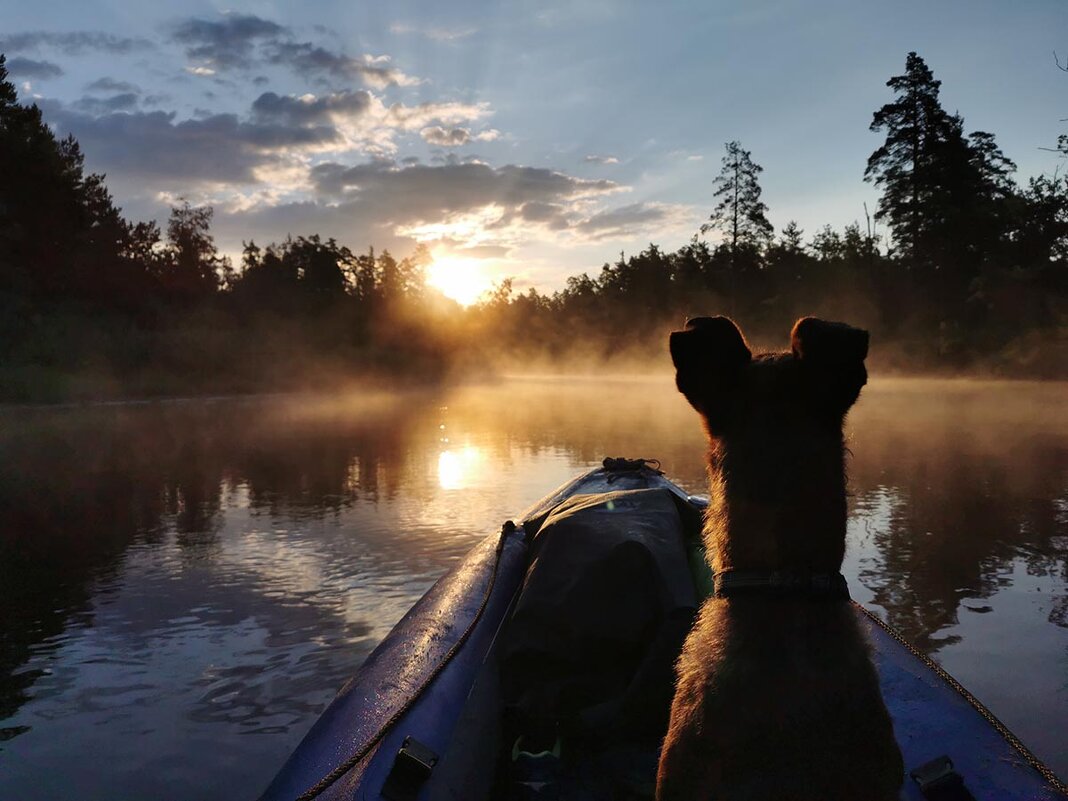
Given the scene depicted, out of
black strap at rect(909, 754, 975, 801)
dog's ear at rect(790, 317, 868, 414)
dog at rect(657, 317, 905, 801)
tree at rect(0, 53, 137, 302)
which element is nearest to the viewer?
dog at rect(657, 317, 905, 801)

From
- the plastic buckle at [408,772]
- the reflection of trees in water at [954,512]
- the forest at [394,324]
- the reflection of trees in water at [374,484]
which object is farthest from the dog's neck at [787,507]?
A: the forest at [394,324]

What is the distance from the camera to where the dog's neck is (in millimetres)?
1651

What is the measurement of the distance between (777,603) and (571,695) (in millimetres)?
1947

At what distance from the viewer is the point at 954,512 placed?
10656mm

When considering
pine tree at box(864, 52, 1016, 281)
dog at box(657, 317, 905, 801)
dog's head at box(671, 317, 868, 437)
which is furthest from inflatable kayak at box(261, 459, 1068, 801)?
pine tree at box(864, 52, 1016, 281)

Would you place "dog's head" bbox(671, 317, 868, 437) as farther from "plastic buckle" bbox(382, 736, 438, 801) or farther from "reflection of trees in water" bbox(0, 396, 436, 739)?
"reflection of trees in water" bbox(0, 396, 436, 739)

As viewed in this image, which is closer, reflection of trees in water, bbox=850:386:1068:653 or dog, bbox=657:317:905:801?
dog, bbox=657:317:905:801

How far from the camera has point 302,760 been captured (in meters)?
2.60

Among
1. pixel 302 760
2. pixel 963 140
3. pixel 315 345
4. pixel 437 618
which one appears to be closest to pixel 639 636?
pixel 437 618

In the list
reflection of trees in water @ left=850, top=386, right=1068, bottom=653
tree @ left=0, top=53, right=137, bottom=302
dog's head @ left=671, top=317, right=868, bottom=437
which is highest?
tree @ left=0, top=53, right=137, bottom=302

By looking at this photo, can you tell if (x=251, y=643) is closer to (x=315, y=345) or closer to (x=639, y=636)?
(x=639, y=636)

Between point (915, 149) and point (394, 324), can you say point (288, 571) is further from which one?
point (394, 324)

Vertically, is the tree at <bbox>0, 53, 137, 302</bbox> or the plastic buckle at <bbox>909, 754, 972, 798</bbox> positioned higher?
the tree at <bbox>0, 53, 137, 302</bbox>

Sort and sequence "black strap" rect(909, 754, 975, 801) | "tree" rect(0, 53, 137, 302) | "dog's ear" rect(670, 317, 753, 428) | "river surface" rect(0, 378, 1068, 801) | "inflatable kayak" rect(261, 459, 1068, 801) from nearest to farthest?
"dog's ear" rect(670, 317, 753, 428), "black strap" rect(909, 754, 975, 801), "inflatable kayak" rect(261, 459, 1068, 801), "river surface" rect(0, 378, 1068, 801), "tree" rect(0, 53, 137, 302)
